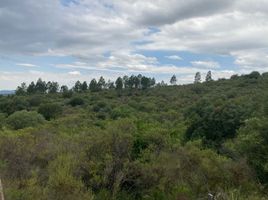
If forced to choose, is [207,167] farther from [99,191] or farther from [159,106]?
[159,106]

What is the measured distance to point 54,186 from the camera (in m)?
13.4

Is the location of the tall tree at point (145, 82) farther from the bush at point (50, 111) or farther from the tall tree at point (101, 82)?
the bush at point (50, 111)

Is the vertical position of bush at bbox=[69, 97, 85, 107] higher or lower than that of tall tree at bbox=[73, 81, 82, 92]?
lower

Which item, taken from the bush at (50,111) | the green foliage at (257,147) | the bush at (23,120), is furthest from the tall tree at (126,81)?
the green foliage at (257,147)

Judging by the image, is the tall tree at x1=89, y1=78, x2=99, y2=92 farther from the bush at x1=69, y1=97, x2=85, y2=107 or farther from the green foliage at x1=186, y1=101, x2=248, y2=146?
the green foliage at x1=186, y1=101, x2=248, y2=146

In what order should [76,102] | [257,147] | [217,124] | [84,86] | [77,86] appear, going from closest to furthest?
[257,147]
[217,124]
[76,102]
[84,86]
[77,86]

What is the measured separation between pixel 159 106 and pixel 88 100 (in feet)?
67.2

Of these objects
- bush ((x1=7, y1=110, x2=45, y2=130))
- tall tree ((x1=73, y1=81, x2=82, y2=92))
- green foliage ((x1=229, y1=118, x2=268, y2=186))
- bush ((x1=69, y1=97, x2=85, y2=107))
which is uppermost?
tall tree ((x1=73, y1=81, x2=82, y2=92))

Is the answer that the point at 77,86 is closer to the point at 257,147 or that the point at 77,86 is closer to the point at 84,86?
the point at 84,86

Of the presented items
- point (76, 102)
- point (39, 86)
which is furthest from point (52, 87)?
point (76, 102)

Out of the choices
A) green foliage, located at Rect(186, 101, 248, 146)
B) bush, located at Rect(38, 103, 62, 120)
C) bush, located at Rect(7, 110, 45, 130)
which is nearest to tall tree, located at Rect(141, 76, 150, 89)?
bush, located at Rect(38, 103, 62, 120)

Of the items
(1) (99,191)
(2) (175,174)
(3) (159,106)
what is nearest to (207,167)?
(2) (175,174)

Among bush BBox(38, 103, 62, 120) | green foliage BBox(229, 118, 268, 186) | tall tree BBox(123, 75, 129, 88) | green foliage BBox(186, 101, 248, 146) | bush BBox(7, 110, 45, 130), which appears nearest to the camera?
green foliage BBox(229, 118, 268, 186)

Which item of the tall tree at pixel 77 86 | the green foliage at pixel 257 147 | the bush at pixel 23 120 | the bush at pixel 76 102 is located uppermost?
the tall tree at pixel 77 86
